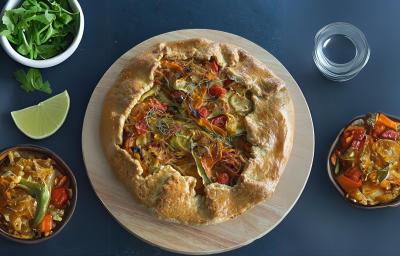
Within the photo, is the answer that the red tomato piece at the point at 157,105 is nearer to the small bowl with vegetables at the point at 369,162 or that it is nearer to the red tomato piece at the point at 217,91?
the red tomato piece at the point at 217,91

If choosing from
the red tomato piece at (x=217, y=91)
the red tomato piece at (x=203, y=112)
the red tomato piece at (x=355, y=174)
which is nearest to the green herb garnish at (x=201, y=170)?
the red tomato piece at (x=203, y=112)

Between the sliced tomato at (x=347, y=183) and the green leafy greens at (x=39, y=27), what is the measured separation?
4.61ft

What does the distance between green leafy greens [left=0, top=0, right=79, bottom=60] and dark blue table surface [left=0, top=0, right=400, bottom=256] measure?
111 mm

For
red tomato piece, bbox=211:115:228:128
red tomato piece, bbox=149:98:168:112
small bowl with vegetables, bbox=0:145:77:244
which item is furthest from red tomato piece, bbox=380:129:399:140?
small bowl with vegetables, bbox=0:145:77:244

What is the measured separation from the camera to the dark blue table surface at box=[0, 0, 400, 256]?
3.08 meters

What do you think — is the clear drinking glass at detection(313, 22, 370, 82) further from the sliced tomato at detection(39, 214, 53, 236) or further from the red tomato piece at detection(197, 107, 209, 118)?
the sliced tomato at detection(39, 214, 53, 236)

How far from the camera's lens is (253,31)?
10.9 ft

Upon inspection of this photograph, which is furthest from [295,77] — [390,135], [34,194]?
[34,194]

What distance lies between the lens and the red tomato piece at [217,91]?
2979 millimetres

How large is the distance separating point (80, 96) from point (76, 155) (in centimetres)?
28

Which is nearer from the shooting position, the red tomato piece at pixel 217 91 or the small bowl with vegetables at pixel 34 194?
the small bowl with vegetables at pixel 34 194

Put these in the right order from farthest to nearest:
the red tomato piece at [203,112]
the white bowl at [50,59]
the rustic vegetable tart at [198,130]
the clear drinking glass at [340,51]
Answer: the clear drinking glass at [340,51]
the white bowl at [50,59]
the red tomato piece at [203,112]
the rustic vegetable tart at [198,130]

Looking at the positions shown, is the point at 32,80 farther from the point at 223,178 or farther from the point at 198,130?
the point at 223,178

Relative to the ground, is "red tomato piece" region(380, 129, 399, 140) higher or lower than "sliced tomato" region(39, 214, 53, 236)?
higher
